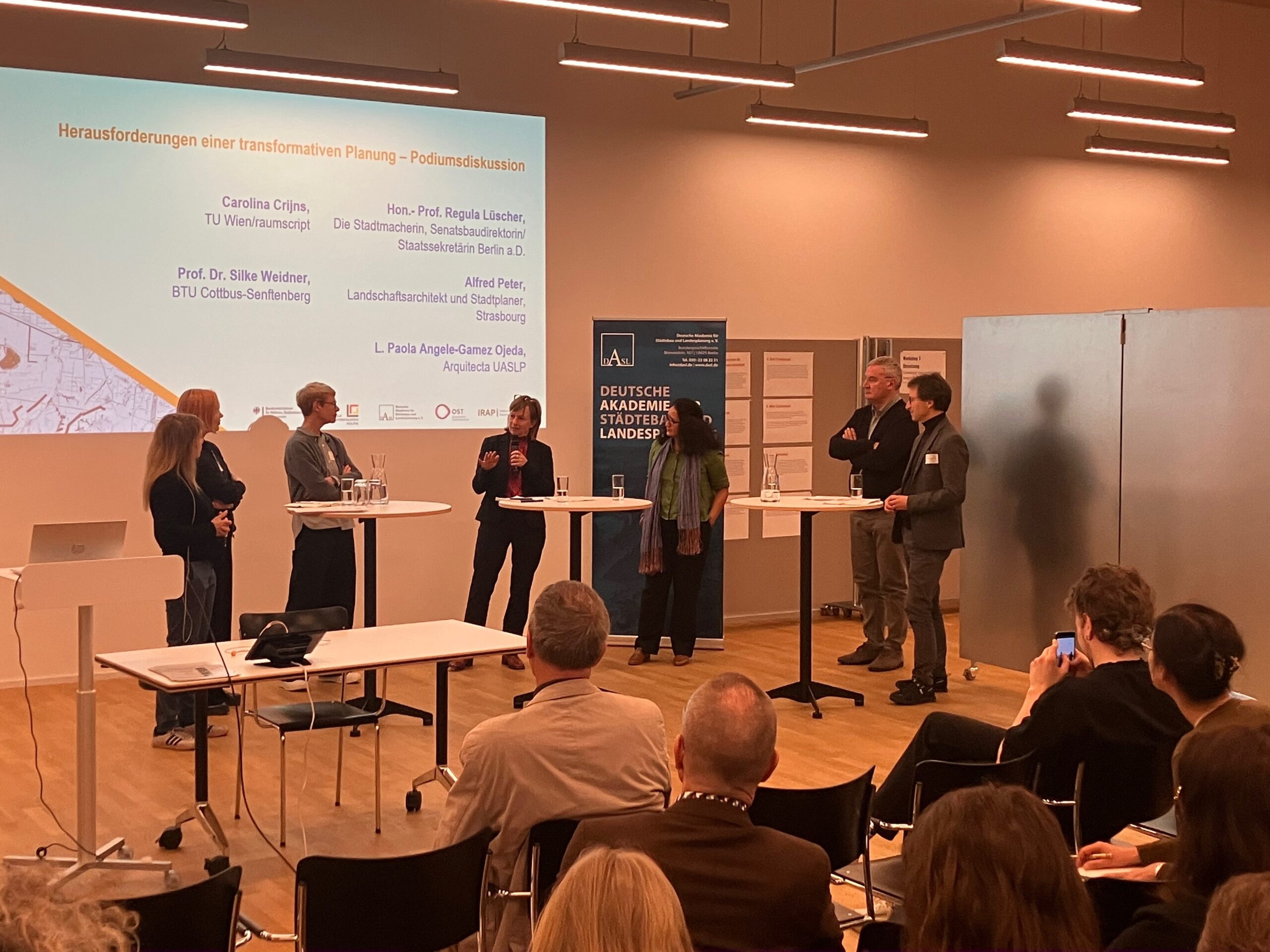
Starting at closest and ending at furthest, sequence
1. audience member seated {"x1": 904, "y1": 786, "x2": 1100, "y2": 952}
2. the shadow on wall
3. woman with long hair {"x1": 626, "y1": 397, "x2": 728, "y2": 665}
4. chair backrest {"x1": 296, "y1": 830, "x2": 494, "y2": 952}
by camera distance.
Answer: audience member seated {"x1": 904, "y1": 786, "x2": 1100, "y2": 952} → chair backrest {"x1": 296, "y1": 830, "x2": 494, "y2": 952} → the shadow on wall → woman with long hair {"x1": 626, "y1": 397, "x2": 728, "y2": 665}

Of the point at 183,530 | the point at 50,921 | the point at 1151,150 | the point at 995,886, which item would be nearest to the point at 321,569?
the point at 183,530

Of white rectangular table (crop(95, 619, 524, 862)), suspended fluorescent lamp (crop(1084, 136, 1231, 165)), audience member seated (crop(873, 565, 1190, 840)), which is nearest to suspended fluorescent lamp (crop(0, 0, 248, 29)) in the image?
white rectangular table (crop(95, 619, 524, 862))

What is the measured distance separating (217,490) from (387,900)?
377cm

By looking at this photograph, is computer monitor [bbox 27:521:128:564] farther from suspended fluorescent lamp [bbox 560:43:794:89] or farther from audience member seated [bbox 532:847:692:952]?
suspended fluorescent lamp [bbox 560:43:794:89]

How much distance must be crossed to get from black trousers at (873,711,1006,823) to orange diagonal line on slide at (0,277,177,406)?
5.26 m

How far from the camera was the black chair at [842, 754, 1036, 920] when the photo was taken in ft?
11.0

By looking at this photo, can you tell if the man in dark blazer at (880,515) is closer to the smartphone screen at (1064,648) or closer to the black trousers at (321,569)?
the black trousers at (321,569)

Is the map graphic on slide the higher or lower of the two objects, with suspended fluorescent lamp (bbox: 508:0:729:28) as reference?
lower

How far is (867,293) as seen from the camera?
412 inches

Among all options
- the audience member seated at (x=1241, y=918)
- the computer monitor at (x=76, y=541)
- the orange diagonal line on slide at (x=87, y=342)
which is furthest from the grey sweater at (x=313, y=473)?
the audience member seated at (x=1241, y=918)

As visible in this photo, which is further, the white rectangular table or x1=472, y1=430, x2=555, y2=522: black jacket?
x1=472, y1=430, x2=555, y2=522: black jacket

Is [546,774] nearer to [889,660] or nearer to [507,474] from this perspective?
[507,474]

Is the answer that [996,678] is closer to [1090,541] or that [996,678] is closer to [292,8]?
[1090,541]

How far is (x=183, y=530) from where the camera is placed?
5766 mm
